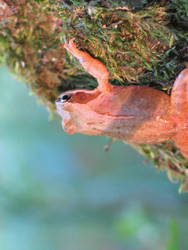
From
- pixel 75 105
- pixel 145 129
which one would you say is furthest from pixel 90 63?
pixel 145 129

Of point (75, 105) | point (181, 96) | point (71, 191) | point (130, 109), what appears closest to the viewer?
point (181, 96)

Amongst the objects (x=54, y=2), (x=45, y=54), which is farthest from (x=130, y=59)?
(x=45, y=54)

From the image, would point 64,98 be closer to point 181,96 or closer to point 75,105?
point 75,105

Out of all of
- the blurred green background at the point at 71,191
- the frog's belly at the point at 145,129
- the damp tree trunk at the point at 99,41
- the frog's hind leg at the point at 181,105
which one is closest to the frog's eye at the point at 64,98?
the damp tree trunk at the point at 99,41

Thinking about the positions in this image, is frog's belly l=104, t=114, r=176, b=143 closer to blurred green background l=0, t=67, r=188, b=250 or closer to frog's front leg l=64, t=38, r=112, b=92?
frog's front leg l=64, t=38, r=112, b=92

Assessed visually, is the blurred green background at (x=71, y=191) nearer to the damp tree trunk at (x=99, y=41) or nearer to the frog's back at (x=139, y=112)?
the damp tree trunk at (x=99, y=41)

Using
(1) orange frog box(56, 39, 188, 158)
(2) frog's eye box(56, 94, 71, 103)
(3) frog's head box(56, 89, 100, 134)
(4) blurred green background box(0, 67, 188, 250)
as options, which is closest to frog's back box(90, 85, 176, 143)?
(1) orange frog box(56, 39, 188, 158)
